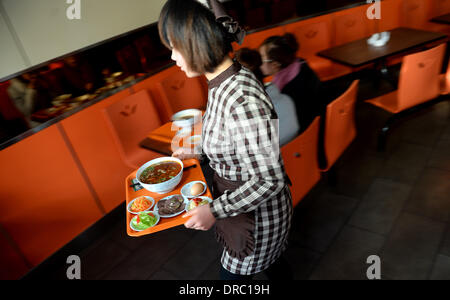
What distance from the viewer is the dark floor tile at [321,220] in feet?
7.65

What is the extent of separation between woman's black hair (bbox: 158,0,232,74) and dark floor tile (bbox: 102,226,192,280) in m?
1.76

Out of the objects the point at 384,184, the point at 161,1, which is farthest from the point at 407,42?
the point at 161,1

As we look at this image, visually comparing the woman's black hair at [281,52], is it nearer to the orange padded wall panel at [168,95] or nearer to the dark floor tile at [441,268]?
the orange padded wall panel at [168,95]

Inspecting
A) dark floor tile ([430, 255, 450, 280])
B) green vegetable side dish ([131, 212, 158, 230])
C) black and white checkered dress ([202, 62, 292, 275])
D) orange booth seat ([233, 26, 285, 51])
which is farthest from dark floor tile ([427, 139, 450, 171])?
green vegetable side dish ([131, 212, 158, 230])

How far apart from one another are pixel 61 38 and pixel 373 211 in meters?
2.89

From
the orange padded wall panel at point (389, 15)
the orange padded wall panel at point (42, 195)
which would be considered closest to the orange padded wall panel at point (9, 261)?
the orange padded wall panel at point (42, 195)

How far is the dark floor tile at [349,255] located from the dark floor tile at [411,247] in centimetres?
9

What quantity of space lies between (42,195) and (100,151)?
58 cm

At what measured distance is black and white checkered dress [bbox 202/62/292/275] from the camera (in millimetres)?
1061

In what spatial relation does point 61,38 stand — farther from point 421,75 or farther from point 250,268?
point 421,75

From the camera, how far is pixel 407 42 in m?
3.51

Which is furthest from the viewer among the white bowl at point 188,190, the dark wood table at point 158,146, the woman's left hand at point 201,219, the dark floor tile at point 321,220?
the dark floor tile at point 321,220

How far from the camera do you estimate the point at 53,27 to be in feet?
8.69
